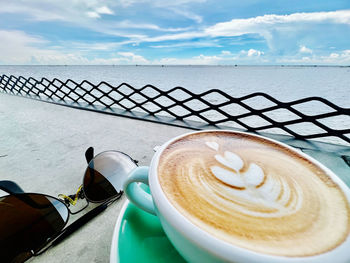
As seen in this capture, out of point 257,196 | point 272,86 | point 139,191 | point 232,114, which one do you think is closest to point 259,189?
point 257,196

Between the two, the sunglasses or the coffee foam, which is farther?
the sunglasses

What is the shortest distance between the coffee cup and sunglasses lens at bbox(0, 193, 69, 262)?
562mm

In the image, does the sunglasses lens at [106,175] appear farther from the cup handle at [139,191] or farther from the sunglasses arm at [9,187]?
the cup handle at [139,191]

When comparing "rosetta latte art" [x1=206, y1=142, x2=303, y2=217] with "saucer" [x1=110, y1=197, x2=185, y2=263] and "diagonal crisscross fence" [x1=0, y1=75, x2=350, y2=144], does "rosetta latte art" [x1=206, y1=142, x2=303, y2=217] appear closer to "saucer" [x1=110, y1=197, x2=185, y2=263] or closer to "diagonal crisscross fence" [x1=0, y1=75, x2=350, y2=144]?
"saucer" [x1=110, y1=197, x2=185, y2=263]

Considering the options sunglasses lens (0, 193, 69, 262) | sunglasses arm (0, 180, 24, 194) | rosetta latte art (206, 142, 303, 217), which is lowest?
sunglasses lens (0, 193, 69, 262)

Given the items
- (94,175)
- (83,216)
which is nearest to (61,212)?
(83,216)

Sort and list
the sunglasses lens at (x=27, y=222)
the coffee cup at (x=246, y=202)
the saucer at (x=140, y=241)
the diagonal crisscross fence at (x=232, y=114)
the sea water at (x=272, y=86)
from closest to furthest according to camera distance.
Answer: the coffee cup at (x=246, y=202) < the saucer at (x=140, y=241) < the sunglasses lens at (x=27, y=222) < the diagonal crisscross fence at (x=232, y=114) < the sea water at (x=272, y=86)

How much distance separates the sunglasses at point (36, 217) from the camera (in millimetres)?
620

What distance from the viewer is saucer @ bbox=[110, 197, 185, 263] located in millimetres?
320

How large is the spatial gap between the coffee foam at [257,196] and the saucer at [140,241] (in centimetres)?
14

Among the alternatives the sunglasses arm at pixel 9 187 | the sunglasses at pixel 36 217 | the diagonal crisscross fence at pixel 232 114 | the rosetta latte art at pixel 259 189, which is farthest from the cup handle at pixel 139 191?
the diagonal crisscross fence at pixel 232 114

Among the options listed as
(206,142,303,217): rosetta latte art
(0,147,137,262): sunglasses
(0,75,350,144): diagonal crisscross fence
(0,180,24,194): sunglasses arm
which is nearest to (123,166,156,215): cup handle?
(206,142,303,217): rosetta latte art

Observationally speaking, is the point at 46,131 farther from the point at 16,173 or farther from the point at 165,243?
the point at 165,243

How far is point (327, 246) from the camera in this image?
0.70ft
